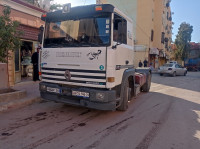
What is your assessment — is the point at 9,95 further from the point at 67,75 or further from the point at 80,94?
the point at 80,94

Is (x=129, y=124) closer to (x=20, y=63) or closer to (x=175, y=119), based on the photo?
(x=175, y=119)

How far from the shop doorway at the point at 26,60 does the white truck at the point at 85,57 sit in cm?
588

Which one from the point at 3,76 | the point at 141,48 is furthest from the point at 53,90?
the point at 141,48

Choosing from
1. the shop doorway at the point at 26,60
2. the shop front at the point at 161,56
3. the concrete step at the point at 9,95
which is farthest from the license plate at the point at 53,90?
the shop front at the point at 161,56

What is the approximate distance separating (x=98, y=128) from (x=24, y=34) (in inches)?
289

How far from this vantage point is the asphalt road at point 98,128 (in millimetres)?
3508

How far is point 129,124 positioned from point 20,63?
312 inches

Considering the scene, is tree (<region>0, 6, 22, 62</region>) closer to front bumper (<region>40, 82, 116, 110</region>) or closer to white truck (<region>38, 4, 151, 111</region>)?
white truck (<region>38, 4, 151, 111</region>)

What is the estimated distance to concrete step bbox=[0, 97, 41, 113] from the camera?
216 inches

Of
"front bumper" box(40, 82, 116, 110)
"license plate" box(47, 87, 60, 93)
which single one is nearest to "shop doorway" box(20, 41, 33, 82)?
"license plate" box(47, 87, 60, 93)

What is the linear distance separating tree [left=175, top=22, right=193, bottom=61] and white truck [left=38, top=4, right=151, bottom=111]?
4150cm

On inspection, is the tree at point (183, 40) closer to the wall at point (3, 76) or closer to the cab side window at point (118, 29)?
the cab side window at point (118, 29)

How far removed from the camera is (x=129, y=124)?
15.3ft

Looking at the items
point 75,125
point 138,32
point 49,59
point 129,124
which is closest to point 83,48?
point 49,59
